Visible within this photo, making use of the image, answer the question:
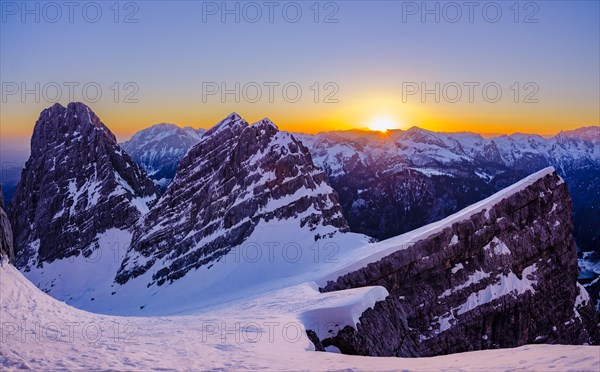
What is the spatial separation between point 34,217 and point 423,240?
474ft

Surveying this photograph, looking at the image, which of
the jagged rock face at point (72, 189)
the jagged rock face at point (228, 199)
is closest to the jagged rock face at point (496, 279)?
the jagged rock face at point (228, 199)

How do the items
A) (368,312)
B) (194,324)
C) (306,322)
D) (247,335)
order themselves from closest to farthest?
(247,335) → (194,324) → (306,322) → (368,312)

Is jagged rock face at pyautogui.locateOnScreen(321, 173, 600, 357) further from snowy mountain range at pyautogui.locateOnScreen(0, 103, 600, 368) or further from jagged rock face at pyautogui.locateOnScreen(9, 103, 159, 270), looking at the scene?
jagged rock face at pyautogui.locateOnScreen(9, 103, 159, 270)

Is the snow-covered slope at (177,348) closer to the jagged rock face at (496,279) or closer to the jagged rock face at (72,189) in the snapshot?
the jagged rock face at (496,279)

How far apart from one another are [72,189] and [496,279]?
13897 centimetres

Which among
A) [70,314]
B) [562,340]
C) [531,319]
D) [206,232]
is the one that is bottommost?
[562,340]

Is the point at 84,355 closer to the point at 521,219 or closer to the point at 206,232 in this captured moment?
the point at 521,219

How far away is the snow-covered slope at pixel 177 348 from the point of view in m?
18.7

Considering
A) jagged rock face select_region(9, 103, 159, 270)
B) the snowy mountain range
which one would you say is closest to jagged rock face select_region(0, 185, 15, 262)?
the snowy mountain range

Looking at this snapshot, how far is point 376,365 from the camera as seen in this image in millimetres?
21531

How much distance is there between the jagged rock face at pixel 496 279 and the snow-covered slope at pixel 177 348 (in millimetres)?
30596

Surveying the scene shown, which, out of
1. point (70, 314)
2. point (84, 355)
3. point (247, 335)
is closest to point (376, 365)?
point (247, 335)

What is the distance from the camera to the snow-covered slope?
18.7 metres

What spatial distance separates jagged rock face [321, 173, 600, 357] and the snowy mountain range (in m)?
0.22
